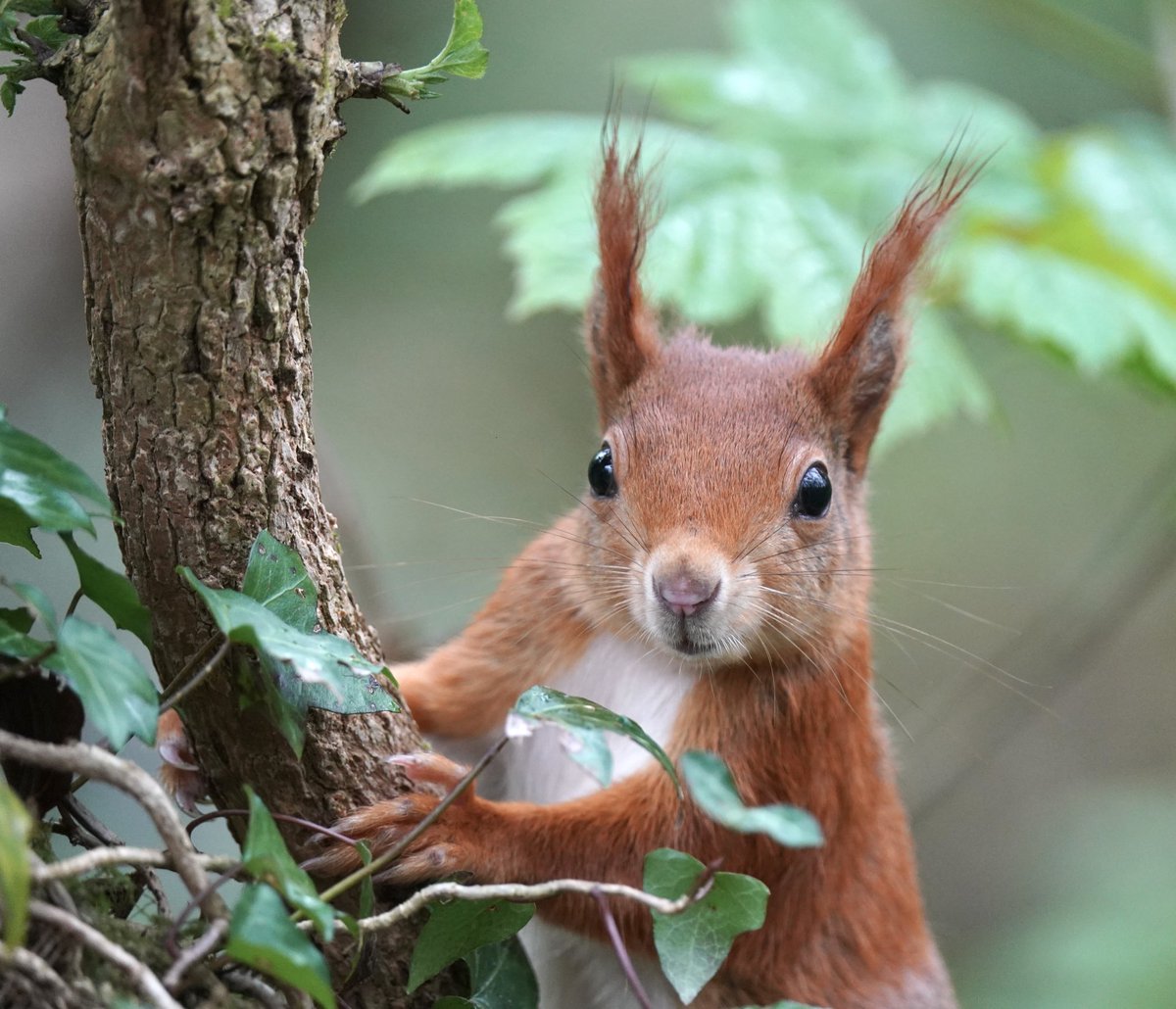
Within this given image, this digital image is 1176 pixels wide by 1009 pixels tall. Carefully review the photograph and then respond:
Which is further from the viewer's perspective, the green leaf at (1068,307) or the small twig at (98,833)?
the green leaf at (1068,307)

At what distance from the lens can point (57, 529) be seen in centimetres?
104

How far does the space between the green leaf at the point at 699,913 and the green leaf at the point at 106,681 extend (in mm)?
506

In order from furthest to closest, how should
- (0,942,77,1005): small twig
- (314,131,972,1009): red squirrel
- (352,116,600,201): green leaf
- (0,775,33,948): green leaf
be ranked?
1. (352,116,600,201): green leaf
2. (314,131,972,1009): red squirrel
3. (0,942,77,1005): small twig
4. (0,775,33,948): green leaf

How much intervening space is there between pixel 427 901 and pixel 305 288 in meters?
0.62

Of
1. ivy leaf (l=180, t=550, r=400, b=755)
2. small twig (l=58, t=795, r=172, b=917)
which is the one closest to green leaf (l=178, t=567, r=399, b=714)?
ivy leaf (l=180, t=550, r=400, b=755)

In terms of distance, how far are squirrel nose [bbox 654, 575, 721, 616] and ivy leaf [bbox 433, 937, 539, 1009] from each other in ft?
1.53

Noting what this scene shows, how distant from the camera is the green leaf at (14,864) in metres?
0.78

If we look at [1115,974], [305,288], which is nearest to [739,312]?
[305,288]

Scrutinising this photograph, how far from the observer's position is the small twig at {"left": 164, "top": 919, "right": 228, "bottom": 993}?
3.29 ft

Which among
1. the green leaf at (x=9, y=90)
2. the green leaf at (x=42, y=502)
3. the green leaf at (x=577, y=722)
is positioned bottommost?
the green leaf at (x=577, y=722)

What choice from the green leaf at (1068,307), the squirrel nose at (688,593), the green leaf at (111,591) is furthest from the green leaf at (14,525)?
the green leaf at (1068,307)

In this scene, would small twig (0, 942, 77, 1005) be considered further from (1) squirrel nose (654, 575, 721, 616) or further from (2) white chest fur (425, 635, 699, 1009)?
(2) white chest fur (425, 635, 699, 1009)

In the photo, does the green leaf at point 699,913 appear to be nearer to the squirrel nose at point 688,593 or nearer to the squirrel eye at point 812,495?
the squirrel nose at point 688,593

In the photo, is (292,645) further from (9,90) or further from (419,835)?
(9,90)
